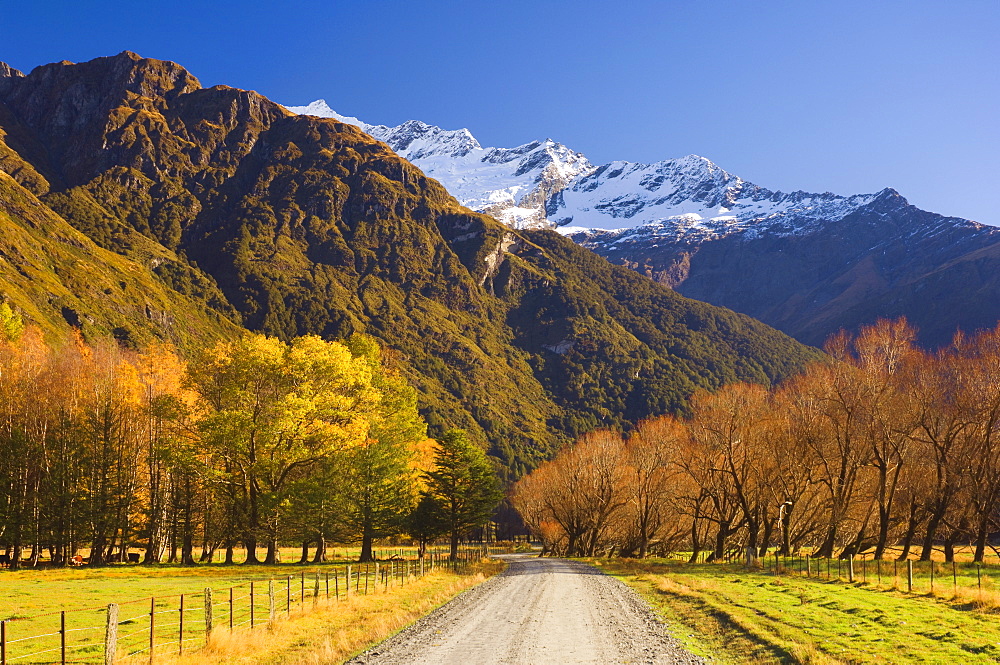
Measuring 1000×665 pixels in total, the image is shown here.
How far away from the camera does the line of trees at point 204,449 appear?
51188 mm

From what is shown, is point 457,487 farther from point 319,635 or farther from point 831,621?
point 831,621

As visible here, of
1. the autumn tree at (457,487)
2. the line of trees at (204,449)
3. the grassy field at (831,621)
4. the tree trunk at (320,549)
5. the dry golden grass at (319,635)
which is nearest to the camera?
the dry golden grass at (319,635)

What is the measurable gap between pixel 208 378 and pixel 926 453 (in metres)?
57.5

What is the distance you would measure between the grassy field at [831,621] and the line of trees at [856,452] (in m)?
17.5

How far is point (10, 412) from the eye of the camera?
5353 centimetres

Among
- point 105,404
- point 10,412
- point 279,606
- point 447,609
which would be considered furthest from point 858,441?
point 10,412

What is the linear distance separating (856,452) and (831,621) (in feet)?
119

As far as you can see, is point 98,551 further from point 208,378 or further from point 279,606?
point 279,606

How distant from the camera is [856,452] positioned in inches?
2152

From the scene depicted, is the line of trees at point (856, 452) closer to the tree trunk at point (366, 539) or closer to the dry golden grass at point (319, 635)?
the tree trunk at point (366, 539)

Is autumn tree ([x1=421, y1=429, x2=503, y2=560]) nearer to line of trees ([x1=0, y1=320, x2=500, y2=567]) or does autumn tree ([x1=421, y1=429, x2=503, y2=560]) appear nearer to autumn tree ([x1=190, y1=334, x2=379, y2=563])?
line of trees ([x1=0, y1=320, x2=500, y2=567])

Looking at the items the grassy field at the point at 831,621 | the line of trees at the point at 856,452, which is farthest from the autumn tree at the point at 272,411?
the line of trees at the point at 856,452

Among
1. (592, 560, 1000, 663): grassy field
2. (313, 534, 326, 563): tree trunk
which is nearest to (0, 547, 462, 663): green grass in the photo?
(313, 534, 326, 563): tree trunk

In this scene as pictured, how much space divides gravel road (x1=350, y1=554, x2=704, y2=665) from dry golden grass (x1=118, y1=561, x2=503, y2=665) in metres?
0.83
